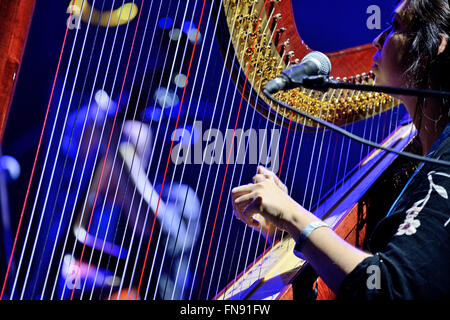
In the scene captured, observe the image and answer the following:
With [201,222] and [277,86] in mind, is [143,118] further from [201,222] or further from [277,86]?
[277,86]

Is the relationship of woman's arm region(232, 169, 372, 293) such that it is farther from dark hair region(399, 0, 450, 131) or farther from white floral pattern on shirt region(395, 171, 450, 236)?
dark hair region(399, 0, 450, 131)

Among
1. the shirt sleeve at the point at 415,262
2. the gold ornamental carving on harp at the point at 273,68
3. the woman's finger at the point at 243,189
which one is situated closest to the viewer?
the shirt sleeve at the point at 415,262

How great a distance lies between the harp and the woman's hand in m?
0.27

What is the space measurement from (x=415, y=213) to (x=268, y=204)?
0.33 metres

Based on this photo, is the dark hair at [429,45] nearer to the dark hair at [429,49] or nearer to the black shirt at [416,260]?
the dark hair at [429,49]

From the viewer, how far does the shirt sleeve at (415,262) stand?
0.81m

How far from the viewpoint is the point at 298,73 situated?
33.6 inches

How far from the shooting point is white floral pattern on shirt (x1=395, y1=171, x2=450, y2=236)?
854 millimetres

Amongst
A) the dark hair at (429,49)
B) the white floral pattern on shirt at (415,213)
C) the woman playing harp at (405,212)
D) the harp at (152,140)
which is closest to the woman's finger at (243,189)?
the woman playing harp at (405,212)

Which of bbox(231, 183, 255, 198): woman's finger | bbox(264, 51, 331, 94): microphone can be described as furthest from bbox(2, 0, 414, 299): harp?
bbox(264, 51, 331, 94): microphone

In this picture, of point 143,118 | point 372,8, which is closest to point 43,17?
point 143,118

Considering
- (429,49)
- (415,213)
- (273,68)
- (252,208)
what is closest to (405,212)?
(415,213)

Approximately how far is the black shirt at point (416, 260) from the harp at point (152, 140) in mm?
431
